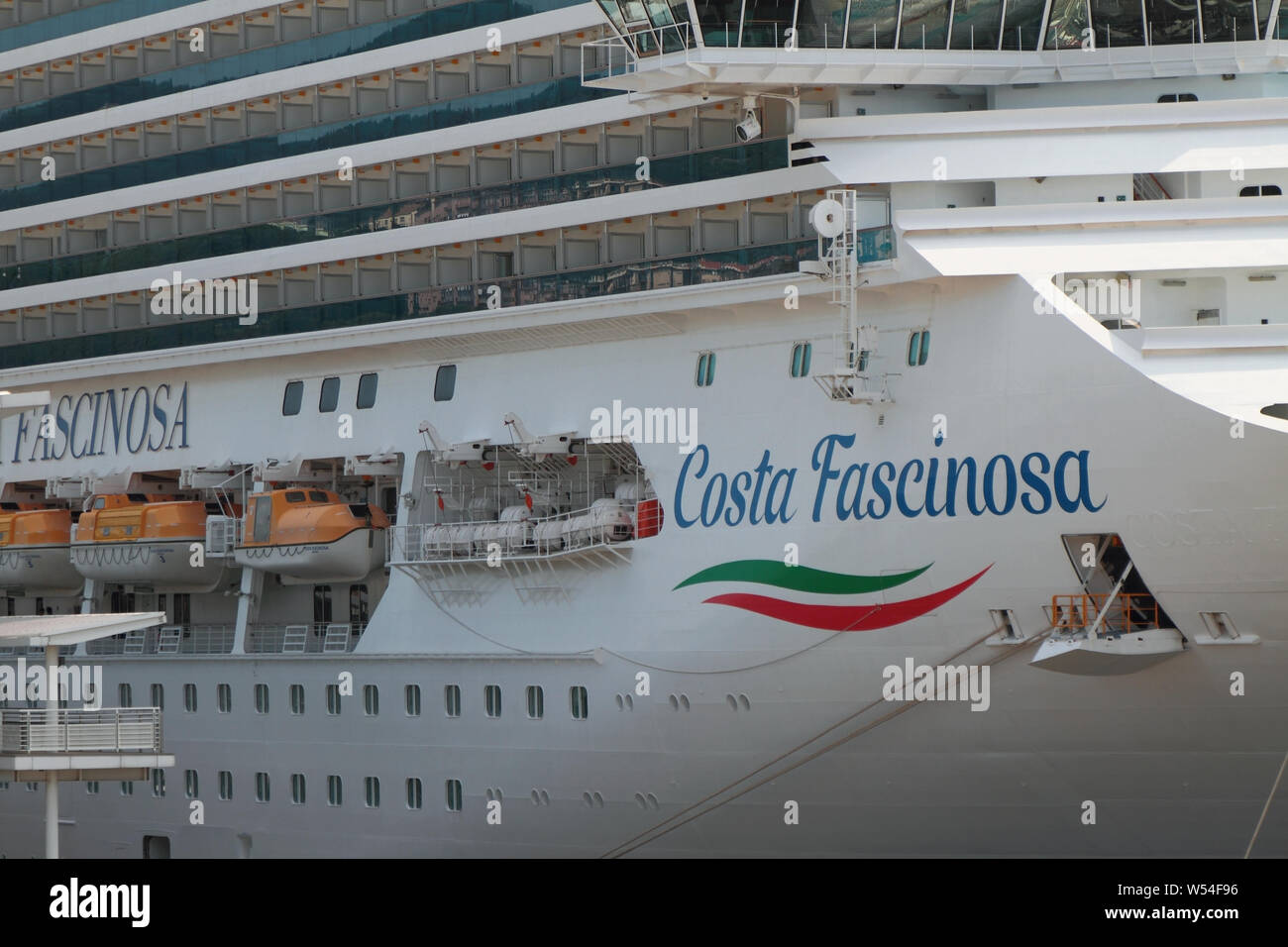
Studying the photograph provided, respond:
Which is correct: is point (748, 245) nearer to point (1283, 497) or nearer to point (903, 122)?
point (903, 122)

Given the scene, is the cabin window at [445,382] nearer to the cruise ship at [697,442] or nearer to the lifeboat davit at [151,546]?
the cruise ship at [697,442]

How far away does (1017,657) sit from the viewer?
71.0 feet

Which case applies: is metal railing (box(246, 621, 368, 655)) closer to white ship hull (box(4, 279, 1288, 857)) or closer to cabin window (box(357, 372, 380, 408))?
white ship hull (box(4, 279, 1288, 857))

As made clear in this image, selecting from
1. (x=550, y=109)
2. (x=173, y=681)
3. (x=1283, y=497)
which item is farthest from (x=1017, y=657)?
(x=173, y=681)

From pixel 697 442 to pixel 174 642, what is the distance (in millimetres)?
11124

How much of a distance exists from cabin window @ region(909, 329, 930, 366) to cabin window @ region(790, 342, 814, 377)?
4.54 ft

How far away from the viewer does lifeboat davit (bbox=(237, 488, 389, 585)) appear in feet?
93.6

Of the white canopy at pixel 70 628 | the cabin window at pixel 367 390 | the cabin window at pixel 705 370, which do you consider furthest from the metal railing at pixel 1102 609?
the cabin window at pixel 367 390

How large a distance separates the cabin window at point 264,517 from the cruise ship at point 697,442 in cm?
5

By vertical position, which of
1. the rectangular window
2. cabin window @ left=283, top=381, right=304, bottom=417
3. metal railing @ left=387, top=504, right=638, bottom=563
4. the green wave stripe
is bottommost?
the rectangular window

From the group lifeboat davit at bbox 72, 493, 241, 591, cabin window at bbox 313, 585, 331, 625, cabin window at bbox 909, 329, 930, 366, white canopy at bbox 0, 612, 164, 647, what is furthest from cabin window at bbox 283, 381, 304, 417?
cabin window at bbox 909, 329, 930, 366

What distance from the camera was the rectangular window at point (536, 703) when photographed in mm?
25219

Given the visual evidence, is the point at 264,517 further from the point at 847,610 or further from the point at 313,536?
the point at 847,610

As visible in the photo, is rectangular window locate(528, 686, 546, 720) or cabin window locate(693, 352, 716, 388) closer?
cabin window locate(693, 352, 716, 388)
